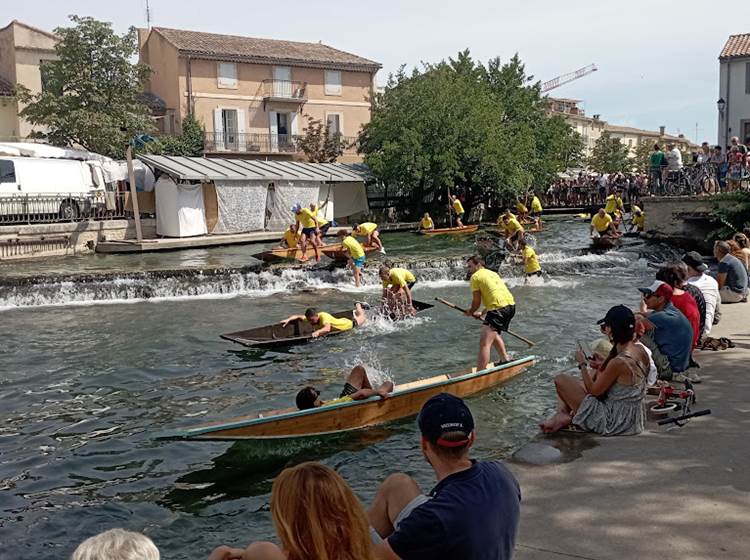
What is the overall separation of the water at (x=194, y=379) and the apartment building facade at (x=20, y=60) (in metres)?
21.6

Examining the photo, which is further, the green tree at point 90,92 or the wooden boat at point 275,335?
the green tree at point 90,92

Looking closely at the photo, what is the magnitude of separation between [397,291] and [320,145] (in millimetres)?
31325

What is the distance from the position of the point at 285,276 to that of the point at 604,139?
5849 cm

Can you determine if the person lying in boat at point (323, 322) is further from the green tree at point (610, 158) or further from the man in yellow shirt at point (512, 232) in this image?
the green tree at point (610, 158)

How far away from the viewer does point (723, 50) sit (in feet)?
130

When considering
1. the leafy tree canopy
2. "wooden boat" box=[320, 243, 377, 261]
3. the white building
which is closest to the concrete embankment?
"wooden boat" box=[320, 243, 377, 261]

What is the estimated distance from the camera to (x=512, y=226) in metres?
23.7

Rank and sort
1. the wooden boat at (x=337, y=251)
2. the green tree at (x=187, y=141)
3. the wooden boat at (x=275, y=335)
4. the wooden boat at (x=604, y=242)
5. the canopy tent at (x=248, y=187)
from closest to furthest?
the wooden boat at (x=275, y=335)
the wooden boat at (x=337, y=251)
the wooden boat at (x=604, y=242)
the canopy tent at (x=248, y=187)
the green tree at (x=187, y=141)

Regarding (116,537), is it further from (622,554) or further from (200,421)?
(200,421)

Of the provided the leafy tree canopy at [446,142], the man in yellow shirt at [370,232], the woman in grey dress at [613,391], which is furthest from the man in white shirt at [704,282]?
the leafy tree canopy at [446,142]

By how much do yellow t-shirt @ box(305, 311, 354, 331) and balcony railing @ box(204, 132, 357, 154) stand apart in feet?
103

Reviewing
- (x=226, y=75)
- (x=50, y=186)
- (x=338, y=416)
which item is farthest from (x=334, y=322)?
(x=226, y=75)

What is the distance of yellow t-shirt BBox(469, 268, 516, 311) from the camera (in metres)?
10.5

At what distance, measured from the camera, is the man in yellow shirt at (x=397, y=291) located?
48.0 ft
